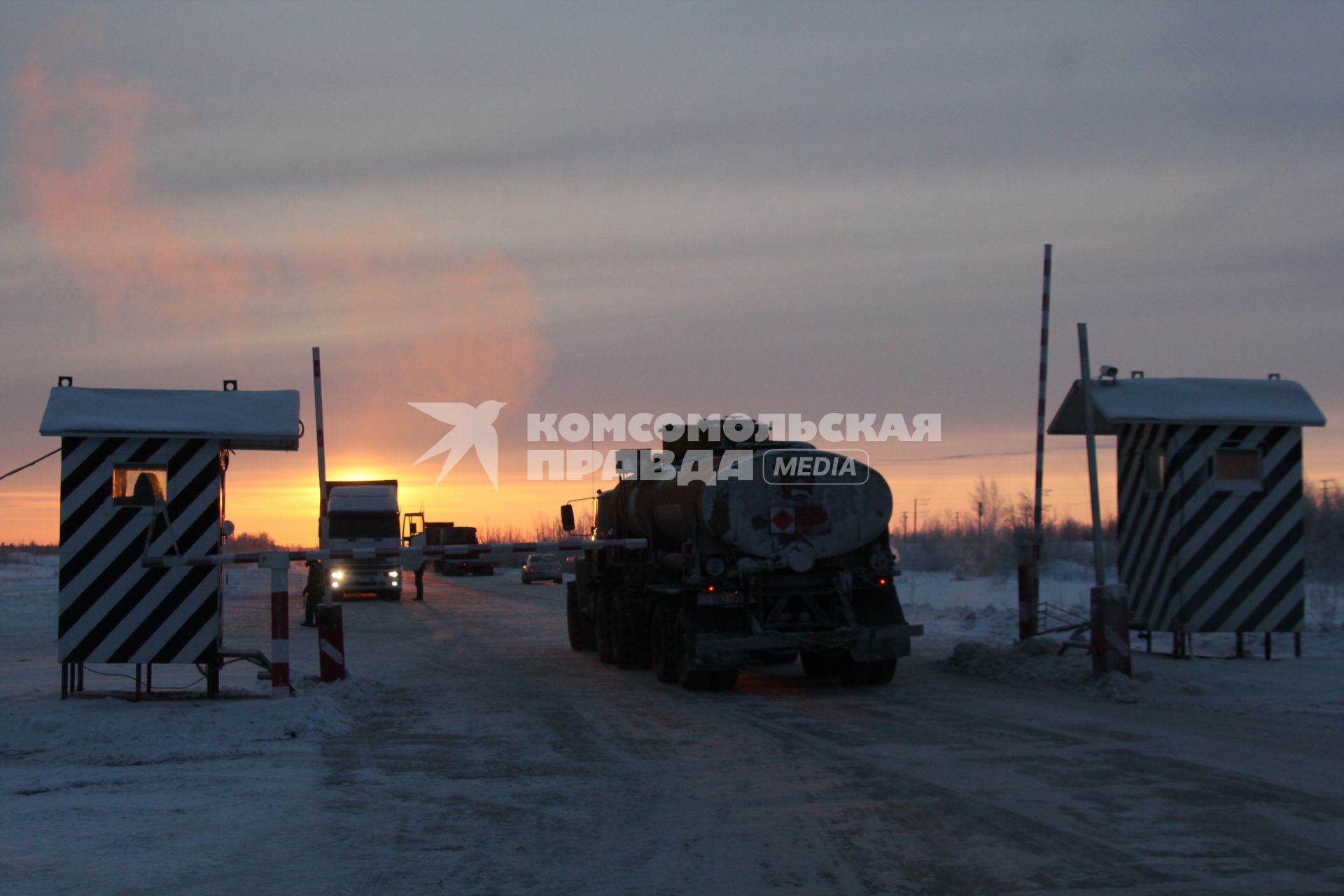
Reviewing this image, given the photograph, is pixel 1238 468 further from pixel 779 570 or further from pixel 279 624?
pixel 279 624

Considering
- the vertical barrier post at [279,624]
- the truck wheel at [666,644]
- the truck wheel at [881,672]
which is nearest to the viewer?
the vertical barrier post at [279,624]

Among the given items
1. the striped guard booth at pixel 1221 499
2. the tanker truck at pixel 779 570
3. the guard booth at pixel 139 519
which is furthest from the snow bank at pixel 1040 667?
the guard booth at pixel 139 519

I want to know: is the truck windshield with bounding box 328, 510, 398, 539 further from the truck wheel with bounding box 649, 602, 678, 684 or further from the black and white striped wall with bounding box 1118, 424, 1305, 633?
the black and white striped wall with bounding box 1118, 424, 1305, 633

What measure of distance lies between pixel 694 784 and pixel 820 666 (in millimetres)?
8168

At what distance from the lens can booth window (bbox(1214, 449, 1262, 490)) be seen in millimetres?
17266

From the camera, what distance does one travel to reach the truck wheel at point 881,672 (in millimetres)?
15625

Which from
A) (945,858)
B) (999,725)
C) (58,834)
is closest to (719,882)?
(945,858)

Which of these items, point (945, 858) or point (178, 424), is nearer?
point (945, 858)

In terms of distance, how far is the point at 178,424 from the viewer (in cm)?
1316

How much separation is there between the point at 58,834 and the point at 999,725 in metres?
8.06

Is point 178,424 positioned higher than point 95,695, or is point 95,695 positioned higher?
point 178,424

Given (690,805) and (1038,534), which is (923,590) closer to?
(1038,534)

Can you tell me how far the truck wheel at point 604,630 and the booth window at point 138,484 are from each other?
307 inches

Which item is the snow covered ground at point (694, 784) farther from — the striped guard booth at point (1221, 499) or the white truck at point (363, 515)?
the white truck at point (363, 515)
